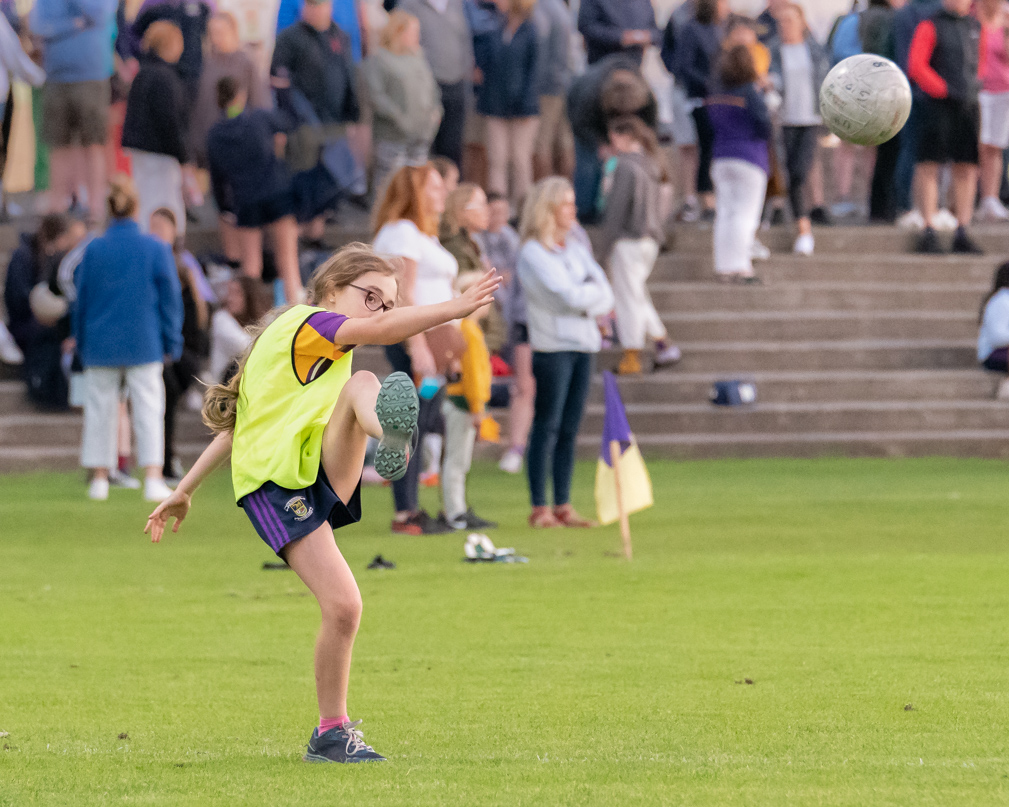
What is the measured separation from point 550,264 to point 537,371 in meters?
0.71

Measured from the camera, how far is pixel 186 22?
17578 mm

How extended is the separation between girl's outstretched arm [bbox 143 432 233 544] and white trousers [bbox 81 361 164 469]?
25.6 feet

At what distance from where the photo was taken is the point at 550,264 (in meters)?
11.6

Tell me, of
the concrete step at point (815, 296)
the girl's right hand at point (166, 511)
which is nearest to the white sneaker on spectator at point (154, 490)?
the concrete step at point (815, 296)

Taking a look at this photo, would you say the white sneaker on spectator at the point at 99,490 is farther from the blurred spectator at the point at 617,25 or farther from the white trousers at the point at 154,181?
the blurred spectator at the point at 617,25

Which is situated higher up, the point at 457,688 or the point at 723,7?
the point at 723,7

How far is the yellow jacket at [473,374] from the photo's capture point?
11492 millimetres

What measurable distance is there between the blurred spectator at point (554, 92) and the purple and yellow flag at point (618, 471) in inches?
286

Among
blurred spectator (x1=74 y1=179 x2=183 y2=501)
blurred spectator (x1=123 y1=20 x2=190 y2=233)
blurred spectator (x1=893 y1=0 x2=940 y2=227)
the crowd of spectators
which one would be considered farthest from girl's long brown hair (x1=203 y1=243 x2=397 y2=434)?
blurred spectator (x1=893 y1=0 x2=940 y2=227)

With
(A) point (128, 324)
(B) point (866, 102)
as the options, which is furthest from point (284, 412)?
(A) point (128, 324)

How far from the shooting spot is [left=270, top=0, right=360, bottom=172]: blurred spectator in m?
16.9

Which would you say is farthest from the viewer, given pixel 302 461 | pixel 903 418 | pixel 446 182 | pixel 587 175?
pixel 587 175

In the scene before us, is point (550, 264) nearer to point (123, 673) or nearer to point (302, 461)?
point (123, 673)

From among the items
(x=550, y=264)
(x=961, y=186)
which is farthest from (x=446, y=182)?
(x=961, y=186)
